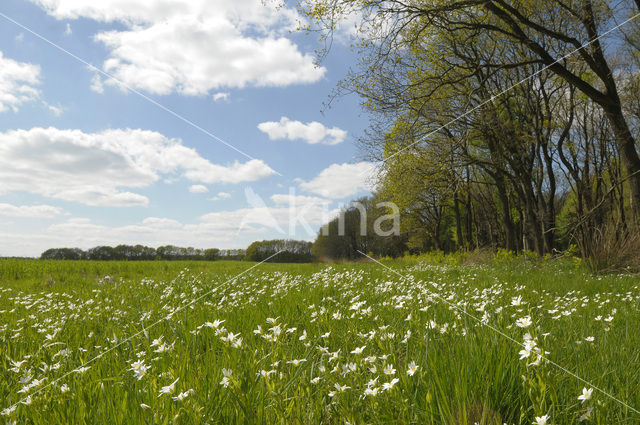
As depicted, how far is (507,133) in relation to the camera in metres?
17.9

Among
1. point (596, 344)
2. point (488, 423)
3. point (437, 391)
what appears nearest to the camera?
point (488, 423)

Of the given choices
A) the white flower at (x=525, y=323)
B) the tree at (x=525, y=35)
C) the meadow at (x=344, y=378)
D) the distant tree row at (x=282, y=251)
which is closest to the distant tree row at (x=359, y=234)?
the distant tree row at (x=282, y=251)

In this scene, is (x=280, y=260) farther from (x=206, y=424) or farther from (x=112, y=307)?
(x=206, y=424)

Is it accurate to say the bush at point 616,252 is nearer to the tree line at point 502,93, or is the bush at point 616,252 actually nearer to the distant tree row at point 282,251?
the tree line at point 502,93

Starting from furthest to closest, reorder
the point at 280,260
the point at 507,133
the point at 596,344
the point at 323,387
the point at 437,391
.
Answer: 1. the point at 280,260
2. the point at 507,133
3. the point at 596,344
4. the point at 323,387
5. the point at 437,391

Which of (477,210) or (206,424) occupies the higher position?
(477,210)

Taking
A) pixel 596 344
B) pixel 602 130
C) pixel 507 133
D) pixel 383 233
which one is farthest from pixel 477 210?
pixel 596 344

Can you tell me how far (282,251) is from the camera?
18.7m

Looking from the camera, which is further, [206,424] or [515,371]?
[515,371]

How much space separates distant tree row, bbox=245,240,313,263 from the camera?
17991 mm

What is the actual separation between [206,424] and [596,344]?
123 inches

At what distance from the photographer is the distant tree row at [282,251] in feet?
59.0

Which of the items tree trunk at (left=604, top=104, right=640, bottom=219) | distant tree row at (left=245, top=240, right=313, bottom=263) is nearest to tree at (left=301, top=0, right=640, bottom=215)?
tree trunk at (left=604, top=104, right=640, bottom=219)

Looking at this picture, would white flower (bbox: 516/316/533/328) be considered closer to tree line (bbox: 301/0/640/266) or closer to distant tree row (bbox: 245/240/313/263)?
→ tree line (bbox: 301/0/640/266)
